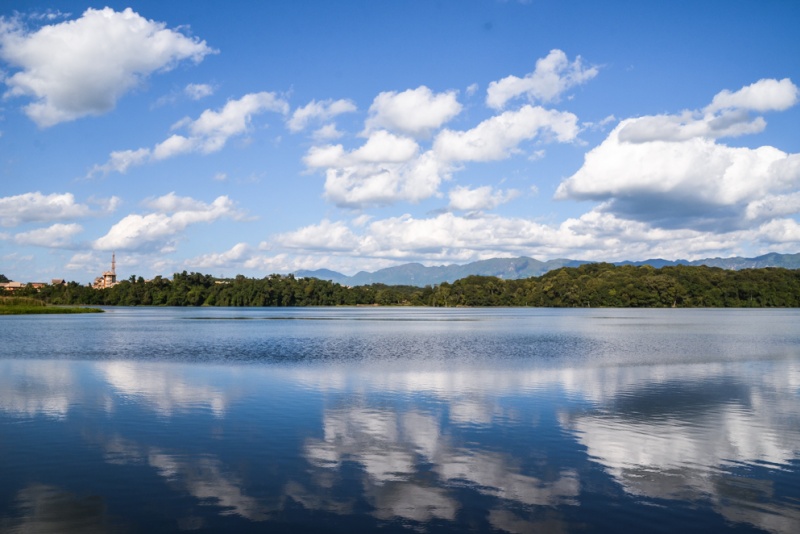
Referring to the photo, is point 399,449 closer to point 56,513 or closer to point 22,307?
point 56,513

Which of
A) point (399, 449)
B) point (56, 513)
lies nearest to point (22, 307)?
point (399, 449)

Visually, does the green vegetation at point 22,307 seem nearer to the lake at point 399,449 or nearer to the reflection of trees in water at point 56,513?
the lake at point 399,449

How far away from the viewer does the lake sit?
1091cm

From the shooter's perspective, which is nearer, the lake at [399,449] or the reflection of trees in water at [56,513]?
the reflection of trees in water at [56,513]

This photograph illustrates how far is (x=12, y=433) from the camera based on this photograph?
1705 centimetres

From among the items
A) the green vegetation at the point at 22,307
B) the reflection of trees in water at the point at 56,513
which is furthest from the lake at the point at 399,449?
the green vegetation at the point at 22,307

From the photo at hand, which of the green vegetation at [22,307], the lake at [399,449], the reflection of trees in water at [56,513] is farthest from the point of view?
the green vegetation at [22,307]

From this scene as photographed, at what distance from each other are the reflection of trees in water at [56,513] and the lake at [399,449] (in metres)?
0.05

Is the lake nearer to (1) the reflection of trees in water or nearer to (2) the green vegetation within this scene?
(1) the reflection of trees in water

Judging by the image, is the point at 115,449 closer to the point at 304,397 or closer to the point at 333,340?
the point at 304,397

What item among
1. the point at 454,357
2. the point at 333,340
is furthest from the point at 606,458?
the point at 333,340

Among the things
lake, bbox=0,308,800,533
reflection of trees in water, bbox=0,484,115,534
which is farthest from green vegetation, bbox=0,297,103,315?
reflection of trees in water, bbox=0,484,115,534

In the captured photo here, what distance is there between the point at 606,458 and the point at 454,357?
24122 mm

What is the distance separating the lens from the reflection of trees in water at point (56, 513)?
10195 millimetres
